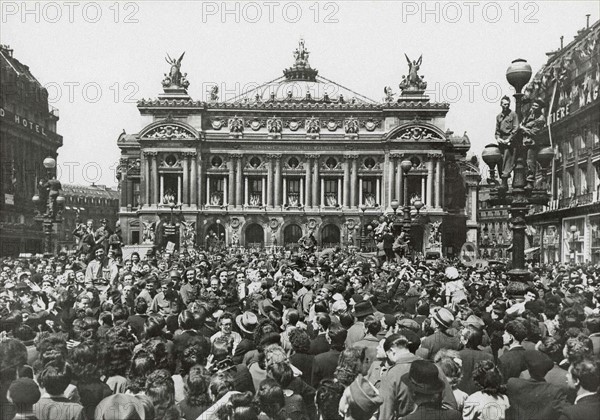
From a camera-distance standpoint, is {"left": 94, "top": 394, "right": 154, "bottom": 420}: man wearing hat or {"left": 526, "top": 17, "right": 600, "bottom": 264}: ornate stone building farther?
{"left": 526, "top": 17, "right": 600, "bottom": 264}: ornate stone building

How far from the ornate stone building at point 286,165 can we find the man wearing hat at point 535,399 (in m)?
63.4

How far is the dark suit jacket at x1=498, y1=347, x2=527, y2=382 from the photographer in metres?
7.67

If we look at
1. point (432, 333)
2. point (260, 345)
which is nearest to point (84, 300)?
point (260, 345)

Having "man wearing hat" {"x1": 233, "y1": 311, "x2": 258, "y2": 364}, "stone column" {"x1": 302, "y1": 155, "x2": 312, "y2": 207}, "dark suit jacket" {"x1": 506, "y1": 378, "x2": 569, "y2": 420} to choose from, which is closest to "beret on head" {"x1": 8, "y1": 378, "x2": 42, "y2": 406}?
"man wearing hat" {"x1": 233, "y1": 311, "x2": 258, "y2": 364}

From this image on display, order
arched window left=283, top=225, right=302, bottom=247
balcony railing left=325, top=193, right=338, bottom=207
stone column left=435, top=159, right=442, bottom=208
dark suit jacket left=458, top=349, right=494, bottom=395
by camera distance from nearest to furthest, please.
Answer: dark suit jacket left=458, top=349, right=494, bottom=395
stone column left=435, top=159, right=442, bottom=208
arched window left=283, top=225, right=302, bottom=247
balcony railing left=325, top=193, right=338, bottom=207

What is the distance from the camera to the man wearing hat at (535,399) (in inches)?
260

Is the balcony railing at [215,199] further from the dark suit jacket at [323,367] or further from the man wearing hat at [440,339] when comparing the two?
the dark suit jacket at [323,367]

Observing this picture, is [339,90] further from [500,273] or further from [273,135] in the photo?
[500,273]

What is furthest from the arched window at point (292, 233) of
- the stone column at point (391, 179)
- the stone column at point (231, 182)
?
the stone column at point (391, 179)

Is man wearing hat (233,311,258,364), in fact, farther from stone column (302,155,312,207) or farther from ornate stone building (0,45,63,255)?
stone column (302,155,312,207)

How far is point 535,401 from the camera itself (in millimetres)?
6680

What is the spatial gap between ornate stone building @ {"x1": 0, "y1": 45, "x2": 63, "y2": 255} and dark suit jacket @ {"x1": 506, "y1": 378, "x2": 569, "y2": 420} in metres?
52.6

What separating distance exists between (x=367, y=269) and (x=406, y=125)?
4761 cm

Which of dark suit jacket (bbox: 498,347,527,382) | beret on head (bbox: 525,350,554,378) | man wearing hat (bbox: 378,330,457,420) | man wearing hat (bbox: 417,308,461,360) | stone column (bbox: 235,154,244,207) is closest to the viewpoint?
man wearing hat (bbox: 378,330,457,420)
